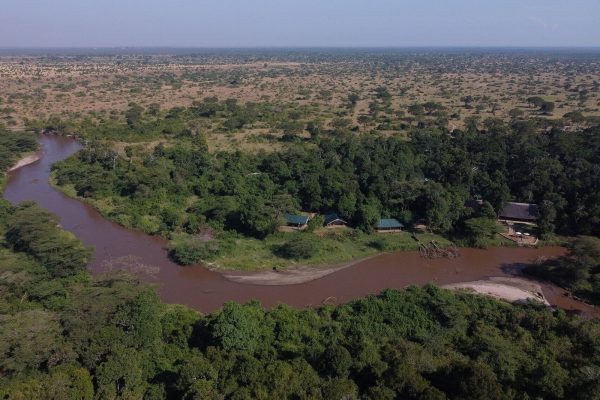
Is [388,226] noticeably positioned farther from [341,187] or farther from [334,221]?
[341,187]

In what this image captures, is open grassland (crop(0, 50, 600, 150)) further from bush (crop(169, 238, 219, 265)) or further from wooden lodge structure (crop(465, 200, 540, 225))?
wooden lodge structure (crop(465, 200, 540, 225))

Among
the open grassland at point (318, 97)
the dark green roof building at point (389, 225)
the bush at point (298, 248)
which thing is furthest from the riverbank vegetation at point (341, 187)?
the open grassland at point (318, 97)

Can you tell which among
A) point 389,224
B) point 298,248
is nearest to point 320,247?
point 298,248

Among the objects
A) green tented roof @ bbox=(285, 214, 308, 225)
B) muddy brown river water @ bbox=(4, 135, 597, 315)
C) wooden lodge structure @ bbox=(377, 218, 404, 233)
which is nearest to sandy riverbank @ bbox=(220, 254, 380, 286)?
muddy brown river water @ bbox=(4, 135, 597, 315)

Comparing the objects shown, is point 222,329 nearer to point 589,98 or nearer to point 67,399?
point 67,399

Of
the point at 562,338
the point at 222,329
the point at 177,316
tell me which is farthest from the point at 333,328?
the point at 562,338

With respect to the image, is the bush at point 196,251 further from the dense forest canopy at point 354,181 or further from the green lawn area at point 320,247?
the dense forest canopy at point 354,181
